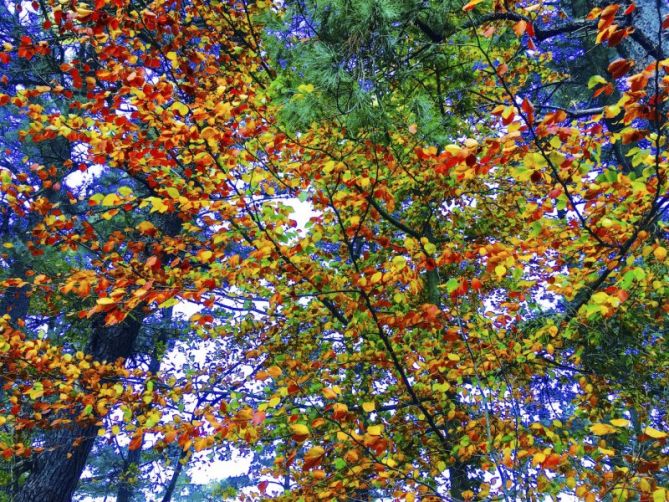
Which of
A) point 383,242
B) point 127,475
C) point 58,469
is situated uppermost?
point 383,242

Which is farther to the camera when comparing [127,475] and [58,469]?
[127,475]

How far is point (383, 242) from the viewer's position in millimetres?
4496

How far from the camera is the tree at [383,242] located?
3.15 meters

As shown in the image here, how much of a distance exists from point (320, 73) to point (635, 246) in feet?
→ 9.67

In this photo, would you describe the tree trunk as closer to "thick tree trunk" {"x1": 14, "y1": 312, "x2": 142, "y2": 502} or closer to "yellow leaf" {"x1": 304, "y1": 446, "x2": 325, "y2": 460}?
"thick tree trunk" {"x1": 14, "y1": 312, "x2": 142, "y2": 502}

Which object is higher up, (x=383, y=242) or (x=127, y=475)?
(x=383, y=242)

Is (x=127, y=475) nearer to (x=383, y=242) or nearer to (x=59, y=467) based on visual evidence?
(x=59, y=467)

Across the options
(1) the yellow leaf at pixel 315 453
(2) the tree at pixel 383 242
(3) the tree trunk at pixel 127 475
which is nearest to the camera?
(1) the yellow leaf at pixel 315 453

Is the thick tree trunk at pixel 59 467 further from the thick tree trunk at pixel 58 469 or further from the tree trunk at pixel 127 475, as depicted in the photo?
the tree trunk at pixel 127 475

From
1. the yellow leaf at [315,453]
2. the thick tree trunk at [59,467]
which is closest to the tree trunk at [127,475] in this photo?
the thick tree trunk at [59,467]

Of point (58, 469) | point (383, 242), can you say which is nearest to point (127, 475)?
point (58, 469)

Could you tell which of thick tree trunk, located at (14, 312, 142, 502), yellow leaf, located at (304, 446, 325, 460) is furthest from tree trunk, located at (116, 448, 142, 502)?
yellow leaf, located at (304, 446, 325, 460)

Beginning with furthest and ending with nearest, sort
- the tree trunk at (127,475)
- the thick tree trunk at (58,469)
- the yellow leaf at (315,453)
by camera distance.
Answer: the tree trunk at (127,475)
the thick tree trunk at (58,469)
the yellow leaf at (315,453)

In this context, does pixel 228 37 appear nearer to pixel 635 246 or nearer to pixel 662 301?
pixel 635 246
